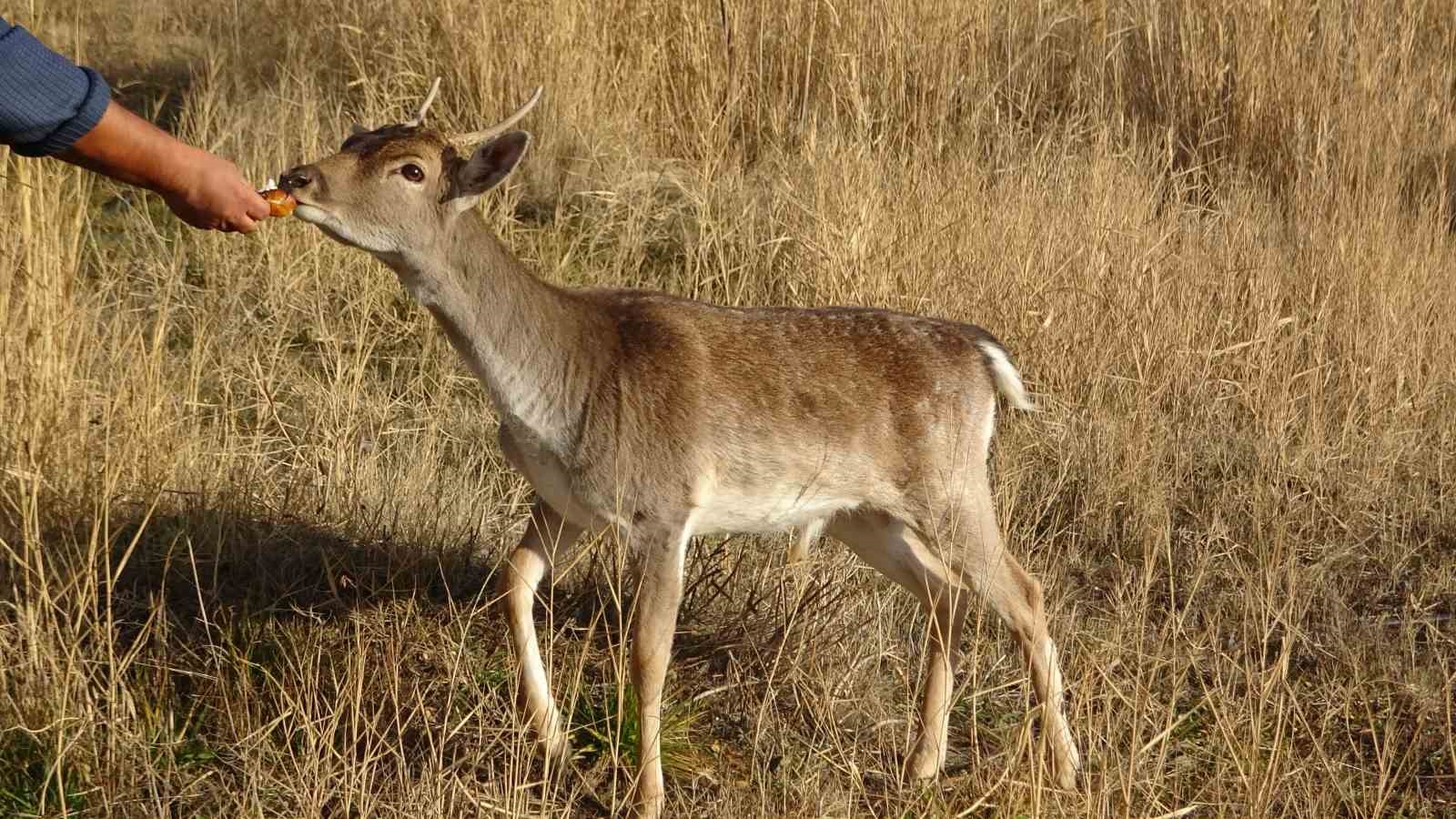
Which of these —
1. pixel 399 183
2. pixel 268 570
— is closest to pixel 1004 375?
pixel 399 183

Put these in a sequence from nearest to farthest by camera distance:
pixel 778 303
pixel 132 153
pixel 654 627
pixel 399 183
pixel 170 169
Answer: pixel 132 153
pixel 170 169
pixel 399 183
pixel 654 627
pixel 778 303

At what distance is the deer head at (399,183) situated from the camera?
4200 millimetres

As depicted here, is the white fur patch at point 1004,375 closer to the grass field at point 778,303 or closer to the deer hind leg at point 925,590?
the grass field at point 778,303

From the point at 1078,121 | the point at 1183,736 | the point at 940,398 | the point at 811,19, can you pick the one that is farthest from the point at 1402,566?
the point at 811,19

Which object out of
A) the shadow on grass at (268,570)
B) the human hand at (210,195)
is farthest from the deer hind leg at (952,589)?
the human hand at (210,195)

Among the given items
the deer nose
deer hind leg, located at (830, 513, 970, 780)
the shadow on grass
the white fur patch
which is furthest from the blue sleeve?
the white fur patch

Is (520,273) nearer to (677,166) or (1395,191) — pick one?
(677,166)

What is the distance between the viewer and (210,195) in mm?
3707

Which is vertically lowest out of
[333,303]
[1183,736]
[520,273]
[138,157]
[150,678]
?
[1183,736]

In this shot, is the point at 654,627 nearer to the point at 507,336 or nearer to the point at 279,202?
the point at 507,336

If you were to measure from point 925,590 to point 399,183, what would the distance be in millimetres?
2009

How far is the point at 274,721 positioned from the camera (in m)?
3.99

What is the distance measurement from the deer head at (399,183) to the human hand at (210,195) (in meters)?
0.36

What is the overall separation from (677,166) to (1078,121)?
2230 mm
